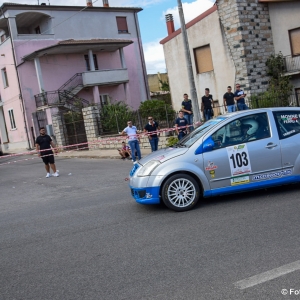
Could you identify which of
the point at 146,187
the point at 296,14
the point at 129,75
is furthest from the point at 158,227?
the point at 129,75

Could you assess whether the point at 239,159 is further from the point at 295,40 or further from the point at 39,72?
the point at 39,72

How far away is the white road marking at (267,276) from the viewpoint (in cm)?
432

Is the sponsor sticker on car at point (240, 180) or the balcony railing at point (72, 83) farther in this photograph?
the balcony railing at point (72, 83)

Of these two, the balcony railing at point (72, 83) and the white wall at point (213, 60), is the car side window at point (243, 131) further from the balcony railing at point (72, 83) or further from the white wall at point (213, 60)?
the balcony railing at point (72, 83)

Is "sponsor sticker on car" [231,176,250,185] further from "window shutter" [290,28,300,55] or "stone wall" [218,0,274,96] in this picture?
"window shutter" [290,28,300,55]

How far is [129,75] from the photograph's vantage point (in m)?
40.1

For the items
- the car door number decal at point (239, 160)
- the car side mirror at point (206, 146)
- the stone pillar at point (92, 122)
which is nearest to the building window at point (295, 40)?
the stone pillar at point (92, 122)

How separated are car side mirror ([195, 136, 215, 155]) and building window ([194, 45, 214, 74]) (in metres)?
18.7

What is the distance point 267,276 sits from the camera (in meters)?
4.45

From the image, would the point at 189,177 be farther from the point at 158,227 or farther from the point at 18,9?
the point at 18,9

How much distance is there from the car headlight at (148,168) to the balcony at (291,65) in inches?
678

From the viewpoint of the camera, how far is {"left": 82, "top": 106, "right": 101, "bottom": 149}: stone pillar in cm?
2633

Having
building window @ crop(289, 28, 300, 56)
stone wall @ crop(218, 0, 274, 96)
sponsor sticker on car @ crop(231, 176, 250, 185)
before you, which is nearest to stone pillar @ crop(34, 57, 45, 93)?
stone wall @ crop(218, 0, 274, 96)

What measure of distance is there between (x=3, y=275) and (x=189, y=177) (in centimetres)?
345
